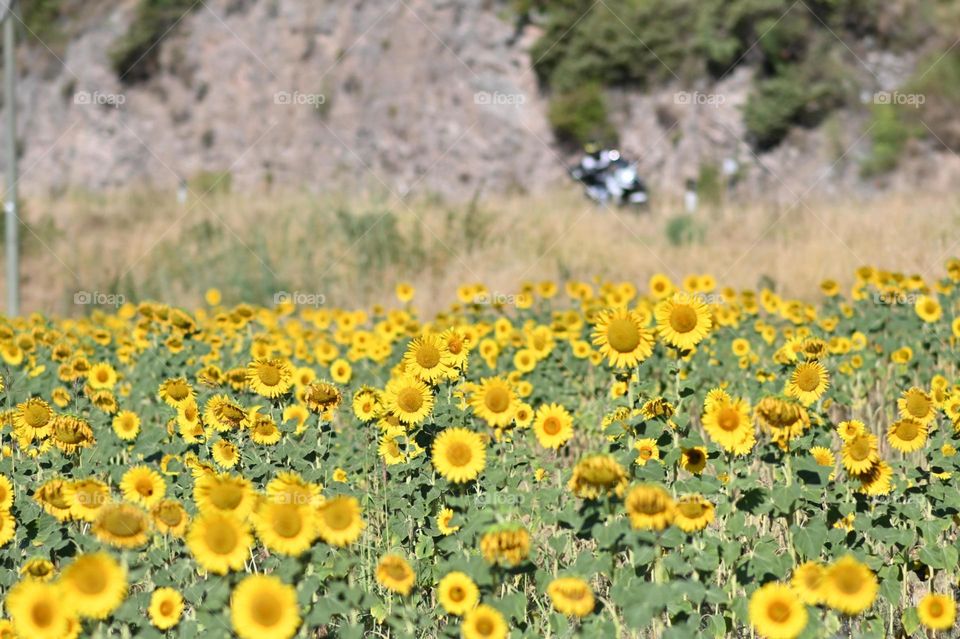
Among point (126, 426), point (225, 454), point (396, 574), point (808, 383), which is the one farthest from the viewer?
point (126, 426)

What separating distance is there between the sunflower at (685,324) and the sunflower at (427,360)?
796mm

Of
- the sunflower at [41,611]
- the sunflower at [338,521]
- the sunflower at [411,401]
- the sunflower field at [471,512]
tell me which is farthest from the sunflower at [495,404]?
the sunflower at [41,611]

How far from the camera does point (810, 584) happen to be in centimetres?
271

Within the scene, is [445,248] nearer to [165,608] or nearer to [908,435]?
[908,435]

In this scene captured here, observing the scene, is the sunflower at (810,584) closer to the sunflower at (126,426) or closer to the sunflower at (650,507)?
the sunflower at (650,507)

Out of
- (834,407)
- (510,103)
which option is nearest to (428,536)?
(834,407)

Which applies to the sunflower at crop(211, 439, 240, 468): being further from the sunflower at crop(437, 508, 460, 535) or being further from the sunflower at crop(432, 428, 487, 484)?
the sunflower at crop(432, 428, 487, 484)

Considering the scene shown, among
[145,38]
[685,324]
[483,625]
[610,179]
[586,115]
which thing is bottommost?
[483,625]

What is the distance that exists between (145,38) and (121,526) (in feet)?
86.0

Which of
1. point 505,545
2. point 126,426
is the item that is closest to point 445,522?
point 505,545

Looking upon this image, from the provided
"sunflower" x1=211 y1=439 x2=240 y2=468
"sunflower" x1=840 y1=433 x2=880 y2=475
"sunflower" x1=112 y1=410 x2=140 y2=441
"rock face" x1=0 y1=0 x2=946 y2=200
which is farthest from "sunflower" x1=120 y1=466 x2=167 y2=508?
"rock face" x1=0 y1=0 x2=946 y2=200

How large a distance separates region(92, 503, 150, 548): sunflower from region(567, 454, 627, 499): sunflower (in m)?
1.12

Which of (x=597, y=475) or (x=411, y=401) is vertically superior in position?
(x=411, y=401)

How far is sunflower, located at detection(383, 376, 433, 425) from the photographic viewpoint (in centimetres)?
356
